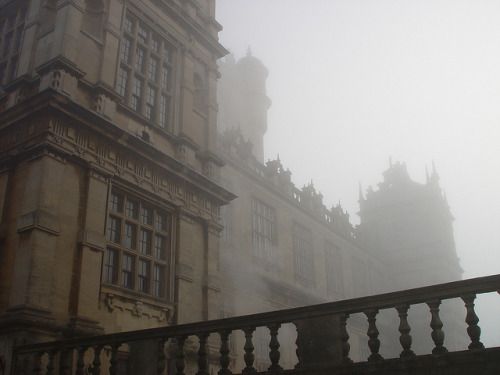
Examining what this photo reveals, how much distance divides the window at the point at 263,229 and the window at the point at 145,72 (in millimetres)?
11308

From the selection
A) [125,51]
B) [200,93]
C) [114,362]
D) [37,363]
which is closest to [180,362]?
[114,362]

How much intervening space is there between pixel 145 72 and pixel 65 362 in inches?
365

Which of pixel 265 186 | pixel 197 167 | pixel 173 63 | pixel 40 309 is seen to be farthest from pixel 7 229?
pixel 265 186

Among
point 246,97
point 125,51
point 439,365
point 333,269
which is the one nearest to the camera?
point 439,365

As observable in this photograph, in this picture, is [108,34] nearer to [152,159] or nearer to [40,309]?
[152,159]

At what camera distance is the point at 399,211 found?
53.6 m

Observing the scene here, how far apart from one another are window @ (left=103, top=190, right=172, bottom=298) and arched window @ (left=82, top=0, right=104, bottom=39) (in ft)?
15.1

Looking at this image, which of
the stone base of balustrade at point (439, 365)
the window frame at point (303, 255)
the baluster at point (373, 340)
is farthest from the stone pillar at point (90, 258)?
the window frame at point (303, 255)

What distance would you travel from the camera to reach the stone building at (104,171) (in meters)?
12.2

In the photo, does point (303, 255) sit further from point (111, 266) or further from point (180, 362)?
point (180, 362)

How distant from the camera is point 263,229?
28.3 m

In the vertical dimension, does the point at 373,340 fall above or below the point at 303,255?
below

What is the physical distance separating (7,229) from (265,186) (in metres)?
17.5

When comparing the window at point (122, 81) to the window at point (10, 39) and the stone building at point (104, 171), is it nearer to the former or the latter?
the stone building at point (104, 171)
